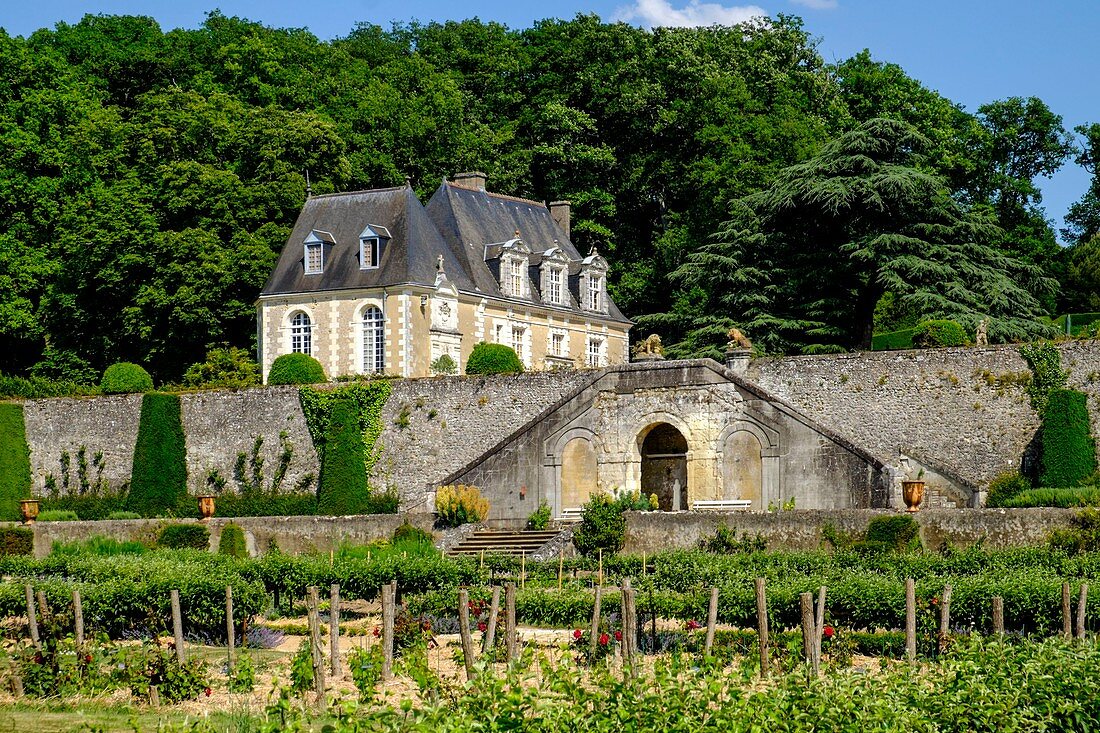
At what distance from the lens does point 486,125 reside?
50531 millimetres

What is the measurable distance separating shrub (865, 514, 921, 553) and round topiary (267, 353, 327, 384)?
1560 cm

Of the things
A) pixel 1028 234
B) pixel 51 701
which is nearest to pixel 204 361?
pixel 1028 234

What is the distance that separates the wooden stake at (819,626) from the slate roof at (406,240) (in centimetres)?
2304

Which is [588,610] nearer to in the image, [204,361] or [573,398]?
[573,398]

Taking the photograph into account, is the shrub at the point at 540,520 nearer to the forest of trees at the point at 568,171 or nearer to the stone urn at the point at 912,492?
the stone urn at the point at 912,492

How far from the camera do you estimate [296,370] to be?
35.8 metres

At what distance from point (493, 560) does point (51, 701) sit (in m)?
10.3

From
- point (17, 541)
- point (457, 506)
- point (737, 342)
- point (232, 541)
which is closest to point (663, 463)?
point (737, 342)

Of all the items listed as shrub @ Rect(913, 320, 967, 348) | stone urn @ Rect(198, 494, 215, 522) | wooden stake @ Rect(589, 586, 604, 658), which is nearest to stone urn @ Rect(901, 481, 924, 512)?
shrub @ Rect(913, 320, 967, 348)

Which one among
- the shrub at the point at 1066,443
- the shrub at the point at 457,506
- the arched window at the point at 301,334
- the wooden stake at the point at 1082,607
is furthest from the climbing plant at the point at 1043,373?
the arched window at the point at 301,334

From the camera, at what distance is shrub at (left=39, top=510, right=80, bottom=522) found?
34.5 metres

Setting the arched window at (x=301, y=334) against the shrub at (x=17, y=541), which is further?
the arched window at (x=301, y=334)

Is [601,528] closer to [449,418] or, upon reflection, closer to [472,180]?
[449,418]

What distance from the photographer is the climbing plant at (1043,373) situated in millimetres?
28125
